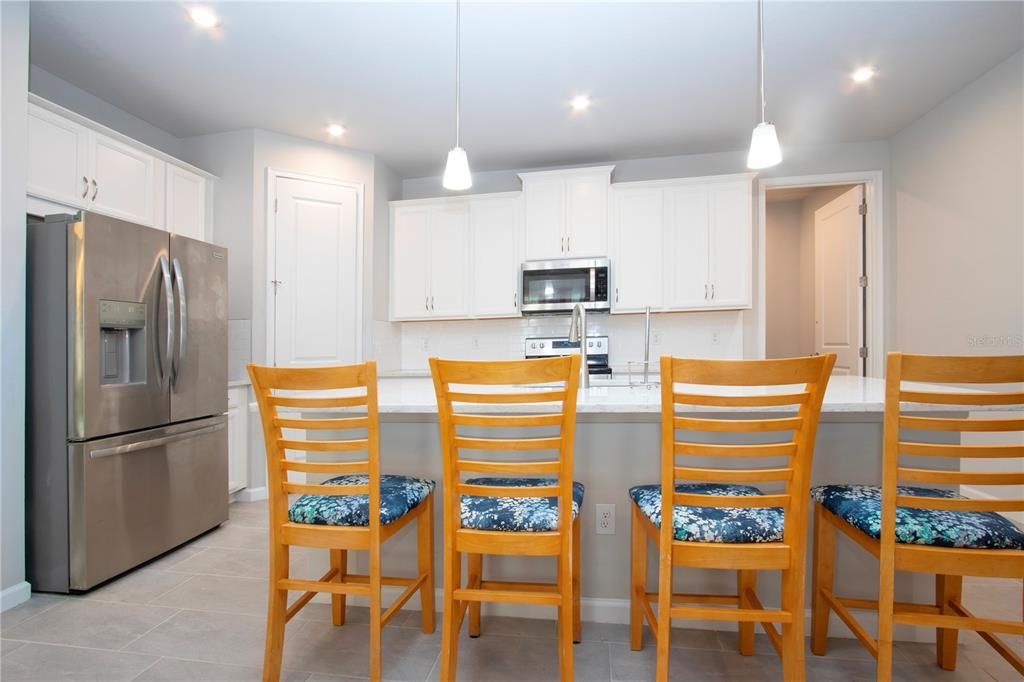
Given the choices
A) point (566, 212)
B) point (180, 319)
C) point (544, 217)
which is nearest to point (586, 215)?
point (566, 212)

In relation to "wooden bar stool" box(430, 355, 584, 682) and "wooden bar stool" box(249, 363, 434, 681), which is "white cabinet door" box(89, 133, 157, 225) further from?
"wooden bar stool" box(430, 355, 584, 682)

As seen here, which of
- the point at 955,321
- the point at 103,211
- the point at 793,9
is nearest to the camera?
the point at 793,9

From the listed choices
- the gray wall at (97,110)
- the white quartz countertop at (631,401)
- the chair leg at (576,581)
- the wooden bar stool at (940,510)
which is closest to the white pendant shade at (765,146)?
the white quartz countertop at (631,401)

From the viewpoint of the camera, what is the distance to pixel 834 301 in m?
4.50

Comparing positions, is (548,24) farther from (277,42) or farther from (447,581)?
(447,581)

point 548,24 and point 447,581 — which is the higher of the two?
point 548,24

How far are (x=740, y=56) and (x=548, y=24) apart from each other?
1111 millimetres

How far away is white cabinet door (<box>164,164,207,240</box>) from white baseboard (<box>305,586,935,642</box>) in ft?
9.13

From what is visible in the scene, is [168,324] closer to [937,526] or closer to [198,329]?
[198,329]

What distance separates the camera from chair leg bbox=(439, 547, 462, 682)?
1.36 m

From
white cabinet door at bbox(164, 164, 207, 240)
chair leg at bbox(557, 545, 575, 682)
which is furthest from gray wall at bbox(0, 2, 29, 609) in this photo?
chair leg at bbox(557, 545, 575, 682)

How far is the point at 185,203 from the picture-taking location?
133 inches

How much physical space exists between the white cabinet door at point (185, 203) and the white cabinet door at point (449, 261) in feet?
5.62

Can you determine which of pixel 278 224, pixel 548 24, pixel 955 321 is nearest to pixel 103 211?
pixel 278 224
